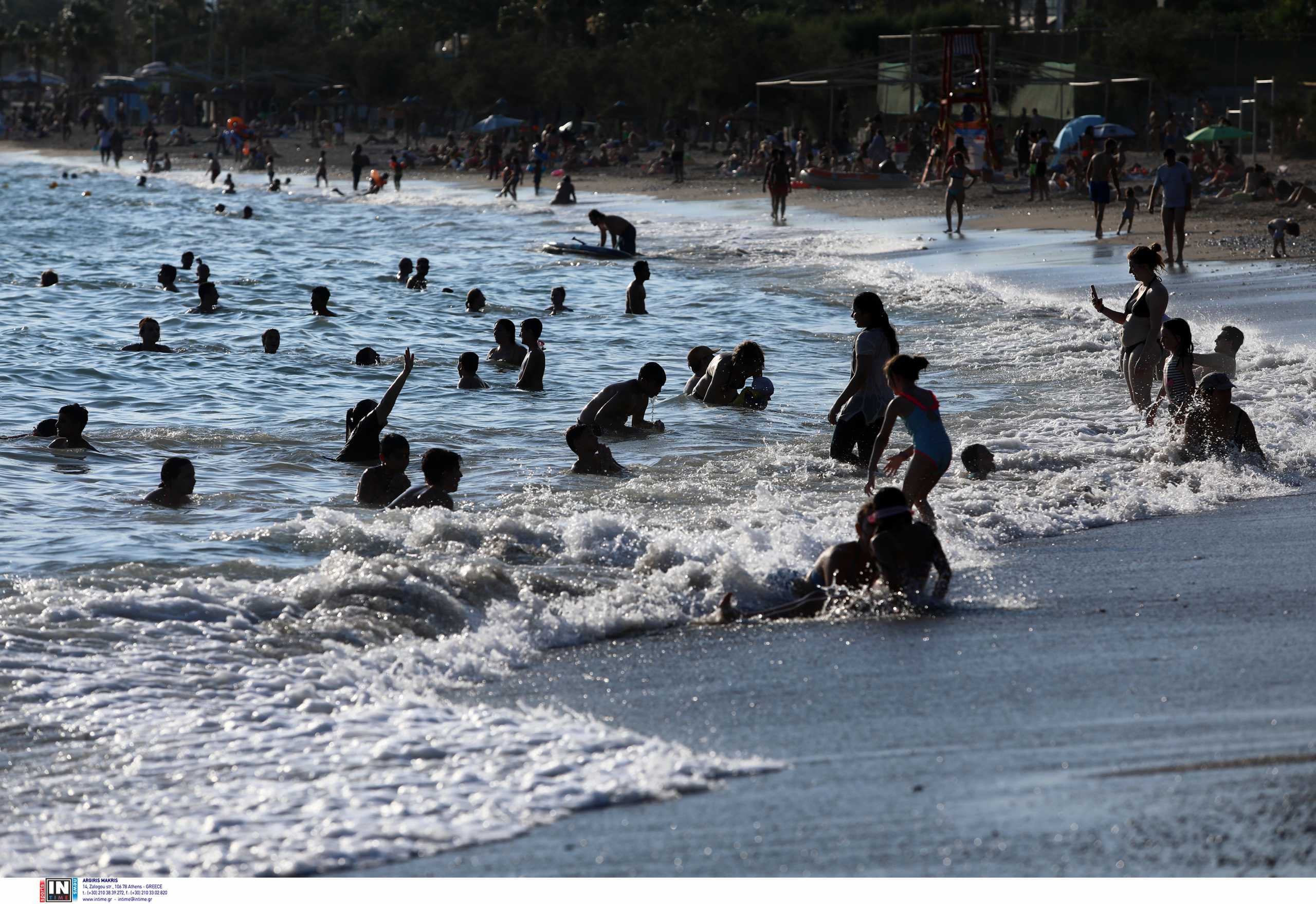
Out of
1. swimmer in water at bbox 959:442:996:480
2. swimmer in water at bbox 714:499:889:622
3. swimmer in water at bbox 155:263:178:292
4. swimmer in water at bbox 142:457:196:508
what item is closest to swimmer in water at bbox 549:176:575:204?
swimmer in water at bbox 155:263:178:292

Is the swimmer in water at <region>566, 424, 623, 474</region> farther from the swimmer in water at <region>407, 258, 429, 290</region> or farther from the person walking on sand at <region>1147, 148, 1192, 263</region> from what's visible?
the swimmer in water at <region>407, 258, 429, 290</region>

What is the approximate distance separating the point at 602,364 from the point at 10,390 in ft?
21.3

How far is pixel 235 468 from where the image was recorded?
39.1ft

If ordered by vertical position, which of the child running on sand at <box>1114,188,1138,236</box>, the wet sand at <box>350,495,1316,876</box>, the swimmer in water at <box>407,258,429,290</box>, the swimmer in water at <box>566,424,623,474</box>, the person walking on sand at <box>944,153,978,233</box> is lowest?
the wet sand at <box>350,495,1316,876</box>

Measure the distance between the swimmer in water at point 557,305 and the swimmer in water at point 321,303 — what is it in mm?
3213

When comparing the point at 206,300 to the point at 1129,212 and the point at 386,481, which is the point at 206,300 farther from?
the point at 1129,212

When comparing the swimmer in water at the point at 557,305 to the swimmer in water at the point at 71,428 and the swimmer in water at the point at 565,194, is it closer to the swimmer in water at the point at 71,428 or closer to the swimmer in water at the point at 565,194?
the swimmer in water at the point at 71,428

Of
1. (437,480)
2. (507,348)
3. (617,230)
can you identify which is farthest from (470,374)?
(617,230)

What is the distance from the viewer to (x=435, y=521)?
29.3ft

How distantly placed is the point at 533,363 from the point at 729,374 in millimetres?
2683

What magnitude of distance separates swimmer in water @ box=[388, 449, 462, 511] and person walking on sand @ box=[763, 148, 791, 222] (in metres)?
26.5

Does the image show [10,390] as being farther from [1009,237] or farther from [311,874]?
[1009,237]

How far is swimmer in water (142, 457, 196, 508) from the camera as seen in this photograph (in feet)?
33.3

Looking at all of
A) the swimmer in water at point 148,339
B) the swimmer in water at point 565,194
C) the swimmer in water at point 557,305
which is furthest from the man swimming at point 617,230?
the swimmer in water at point 565,194
